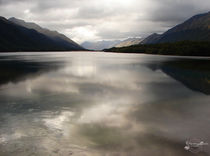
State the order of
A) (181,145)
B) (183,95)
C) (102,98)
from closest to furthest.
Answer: (181,145) → (102,98) → (183,95)

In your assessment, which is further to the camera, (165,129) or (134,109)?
(134,109)

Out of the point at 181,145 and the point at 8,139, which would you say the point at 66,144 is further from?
the point at 181,145

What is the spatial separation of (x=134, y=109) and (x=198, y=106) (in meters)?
6.33

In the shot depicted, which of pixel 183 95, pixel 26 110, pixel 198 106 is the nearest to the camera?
pixel 26 110

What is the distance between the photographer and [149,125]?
13312 millimetres

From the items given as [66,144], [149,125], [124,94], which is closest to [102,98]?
[124,94]

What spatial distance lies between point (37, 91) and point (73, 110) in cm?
957

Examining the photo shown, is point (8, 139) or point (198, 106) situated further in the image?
point (198, 106)

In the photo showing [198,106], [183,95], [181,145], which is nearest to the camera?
[181,145]

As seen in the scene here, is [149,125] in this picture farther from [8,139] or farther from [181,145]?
[8,139]

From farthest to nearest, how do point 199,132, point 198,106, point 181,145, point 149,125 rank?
point 198,106 < point 149,125 < point 199,132 < point 181,145

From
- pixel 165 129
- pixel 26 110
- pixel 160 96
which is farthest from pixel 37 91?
pixel 165 129

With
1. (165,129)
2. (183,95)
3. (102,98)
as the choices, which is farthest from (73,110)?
(183,95)

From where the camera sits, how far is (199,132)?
39.3 feet
